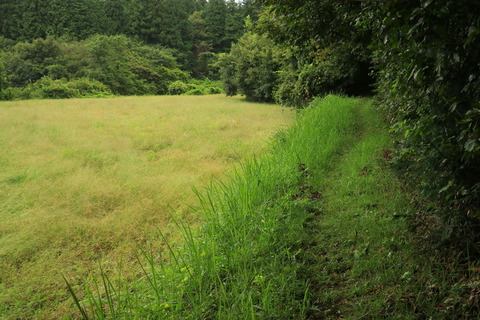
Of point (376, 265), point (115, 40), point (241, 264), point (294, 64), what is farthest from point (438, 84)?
point (115, 40)

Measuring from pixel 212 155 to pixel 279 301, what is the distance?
5.43 m

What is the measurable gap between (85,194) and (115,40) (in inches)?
1354

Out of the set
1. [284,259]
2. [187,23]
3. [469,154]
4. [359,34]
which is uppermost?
[187,23]

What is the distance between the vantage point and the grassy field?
2861mm

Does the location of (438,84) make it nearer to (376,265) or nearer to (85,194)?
(376,265)

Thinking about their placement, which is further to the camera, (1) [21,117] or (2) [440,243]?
(1) [21,117]

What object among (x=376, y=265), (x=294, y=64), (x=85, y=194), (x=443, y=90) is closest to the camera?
(x=443, y=90)

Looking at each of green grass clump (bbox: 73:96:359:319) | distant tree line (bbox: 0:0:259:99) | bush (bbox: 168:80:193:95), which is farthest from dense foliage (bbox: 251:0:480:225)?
bush (bbox: 168:80:193:95)

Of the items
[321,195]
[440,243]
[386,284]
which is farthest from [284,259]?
[321,195]

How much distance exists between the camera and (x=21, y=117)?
11.3 m

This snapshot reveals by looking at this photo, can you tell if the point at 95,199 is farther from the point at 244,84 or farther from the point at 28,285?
the point at 244,84

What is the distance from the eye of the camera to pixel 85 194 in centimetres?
464

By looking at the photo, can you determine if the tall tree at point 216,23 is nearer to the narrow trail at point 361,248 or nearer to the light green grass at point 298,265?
the narrow trail at point 361,248

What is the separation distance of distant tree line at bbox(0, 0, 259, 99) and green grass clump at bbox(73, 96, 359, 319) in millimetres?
25017
